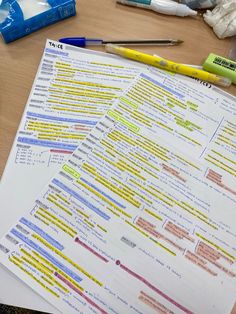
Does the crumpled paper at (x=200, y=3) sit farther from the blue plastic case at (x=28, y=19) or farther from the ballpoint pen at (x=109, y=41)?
the blue plastic case at (x=28, y=19)

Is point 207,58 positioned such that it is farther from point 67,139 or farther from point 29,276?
point 29,276

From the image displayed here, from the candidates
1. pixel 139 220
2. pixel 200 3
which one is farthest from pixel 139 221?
pixel 200 3

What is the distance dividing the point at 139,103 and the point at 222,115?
0.15m

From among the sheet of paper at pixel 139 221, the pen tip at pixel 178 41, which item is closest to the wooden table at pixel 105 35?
the pen tip at pixel 178 41

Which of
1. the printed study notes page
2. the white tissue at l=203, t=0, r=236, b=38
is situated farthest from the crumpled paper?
the printed study notes page

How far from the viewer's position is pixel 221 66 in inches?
22.1

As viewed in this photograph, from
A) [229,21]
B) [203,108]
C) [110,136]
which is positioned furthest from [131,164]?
[229,21]

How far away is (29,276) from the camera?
0.41m

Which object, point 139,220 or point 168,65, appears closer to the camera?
point 139,220

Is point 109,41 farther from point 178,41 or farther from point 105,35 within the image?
point 178,41

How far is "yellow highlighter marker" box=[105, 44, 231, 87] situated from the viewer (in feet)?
1.84

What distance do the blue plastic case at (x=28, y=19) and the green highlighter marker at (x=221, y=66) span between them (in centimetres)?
28

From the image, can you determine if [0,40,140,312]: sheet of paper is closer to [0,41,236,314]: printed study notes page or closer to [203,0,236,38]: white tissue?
[0,41,236,314]: printed study notes page

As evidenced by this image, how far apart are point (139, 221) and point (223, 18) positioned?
0.44 metres
